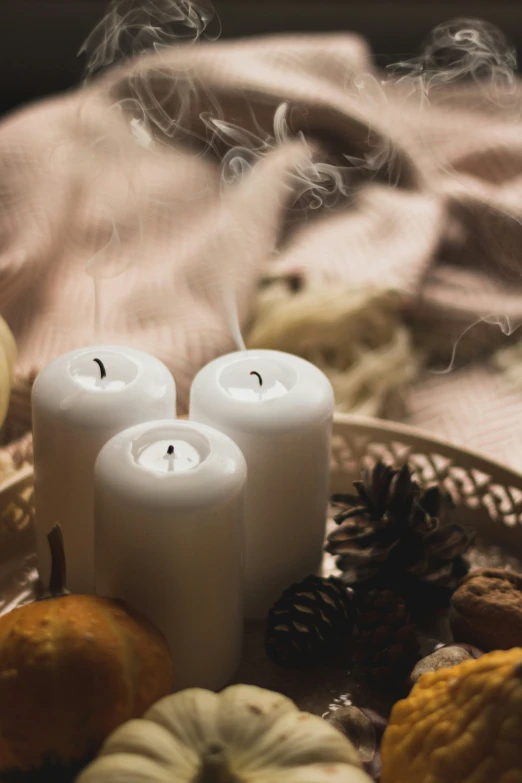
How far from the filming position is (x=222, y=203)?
52.9 inches

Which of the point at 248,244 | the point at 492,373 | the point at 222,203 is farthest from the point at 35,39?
the point at 492,373

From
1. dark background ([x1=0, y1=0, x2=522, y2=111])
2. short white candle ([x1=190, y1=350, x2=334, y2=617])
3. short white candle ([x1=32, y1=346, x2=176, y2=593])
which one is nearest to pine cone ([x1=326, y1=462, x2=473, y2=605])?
short white candle ([x1=190, y1=350, x2=334, y2=617])

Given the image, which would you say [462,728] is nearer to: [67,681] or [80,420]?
[67,681]

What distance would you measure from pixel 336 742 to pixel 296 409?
0.81ft

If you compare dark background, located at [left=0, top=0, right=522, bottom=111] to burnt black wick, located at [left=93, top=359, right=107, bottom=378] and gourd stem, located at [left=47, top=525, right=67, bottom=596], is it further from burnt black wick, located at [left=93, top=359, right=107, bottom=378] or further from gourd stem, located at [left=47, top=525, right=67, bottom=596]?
gourd stem, located at [left=47, top=525, right=67, bottom=596]

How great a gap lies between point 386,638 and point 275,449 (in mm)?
144

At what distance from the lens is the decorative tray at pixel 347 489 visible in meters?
0.62

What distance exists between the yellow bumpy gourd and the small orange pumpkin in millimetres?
137

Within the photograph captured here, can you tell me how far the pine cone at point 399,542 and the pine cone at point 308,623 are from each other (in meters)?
0.03

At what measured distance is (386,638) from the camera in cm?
61

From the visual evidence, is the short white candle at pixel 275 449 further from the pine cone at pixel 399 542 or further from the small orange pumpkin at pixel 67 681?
the small orange pumpkin at pixel 67 681

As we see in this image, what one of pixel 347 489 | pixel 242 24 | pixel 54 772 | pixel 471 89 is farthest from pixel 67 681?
pixel 242 24

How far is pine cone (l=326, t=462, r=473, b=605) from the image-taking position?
659 millimetres

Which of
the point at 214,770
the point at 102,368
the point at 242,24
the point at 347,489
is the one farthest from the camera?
the point at 242,24
